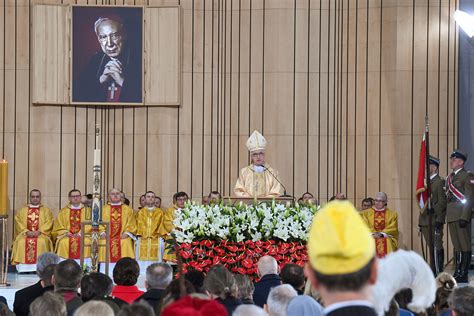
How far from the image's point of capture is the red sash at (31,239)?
16844 millimetres

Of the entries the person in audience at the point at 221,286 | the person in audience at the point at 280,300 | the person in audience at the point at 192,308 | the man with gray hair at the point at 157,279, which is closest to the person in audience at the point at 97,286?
the man with gray hair at the point at 157,279

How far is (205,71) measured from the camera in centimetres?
1839

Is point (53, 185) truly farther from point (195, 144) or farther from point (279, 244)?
point (279, 244)

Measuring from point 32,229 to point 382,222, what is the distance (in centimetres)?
553

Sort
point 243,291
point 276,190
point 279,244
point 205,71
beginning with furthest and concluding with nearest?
point 205,71 < point 276,190 < point 279,244 < point 243,291

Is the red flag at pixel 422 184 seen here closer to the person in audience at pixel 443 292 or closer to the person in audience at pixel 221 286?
the person in audience at pixel 443 292

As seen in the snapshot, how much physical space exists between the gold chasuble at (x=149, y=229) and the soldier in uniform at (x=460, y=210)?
15.8 ft

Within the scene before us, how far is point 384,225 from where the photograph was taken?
16.9 meters

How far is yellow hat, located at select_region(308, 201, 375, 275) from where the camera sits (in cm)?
271

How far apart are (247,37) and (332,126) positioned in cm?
207

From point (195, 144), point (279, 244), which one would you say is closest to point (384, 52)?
point (195, 144)

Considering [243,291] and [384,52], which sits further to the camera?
[384,52]

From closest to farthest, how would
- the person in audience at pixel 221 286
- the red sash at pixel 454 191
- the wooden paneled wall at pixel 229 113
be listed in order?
the person in audience at pixel 221 286
the red sash at pixel 454 191
the wooden paneled wall at pixel 229 113

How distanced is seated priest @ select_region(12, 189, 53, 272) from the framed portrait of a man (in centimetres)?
209
